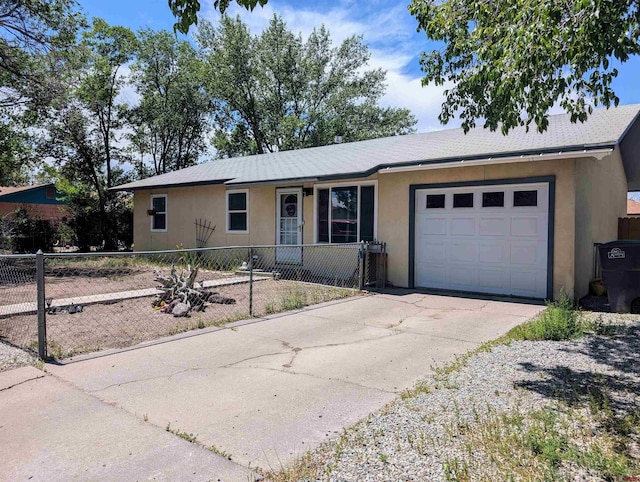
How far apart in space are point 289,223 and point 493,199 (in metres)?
5.83

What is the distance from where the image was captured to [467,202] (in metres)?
9.39

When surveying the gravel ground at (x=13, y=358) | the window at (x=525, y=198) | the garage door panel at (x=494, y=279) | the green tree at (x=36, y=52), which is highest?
the green tree at (x=36, y=52)

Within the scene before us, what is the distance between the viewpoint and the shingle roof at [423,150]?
8297 mm

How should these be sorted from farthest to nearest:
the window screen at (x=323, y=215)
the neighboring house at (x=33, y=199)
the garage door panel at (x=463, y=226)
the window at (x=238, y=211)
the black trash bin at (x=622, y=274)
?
1. the neighboring house at (x=33, y=199)
2. the window at (x=238, y=211)
3. the window screen at (x=323, y=215)
4. the garage door panel at (x=463, y=226)
5. the black trash bin at (x=622, y=274)

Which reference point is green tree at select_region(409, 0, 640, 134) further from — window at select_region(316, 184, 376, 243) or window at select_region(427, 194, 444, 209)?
window at select_region(316, 184, 376, 243)

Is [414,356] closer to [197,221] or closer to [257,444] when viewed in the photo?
[257,444]

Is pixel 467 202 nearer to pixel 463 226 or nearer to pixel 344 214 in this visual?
pixel 463 226

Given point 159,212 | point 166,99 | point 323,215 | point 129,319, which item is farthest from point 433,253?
point 166,99

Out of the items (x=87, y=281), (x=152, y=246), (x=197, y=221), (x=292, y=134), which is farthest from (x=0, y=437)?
(x=292, y=134)

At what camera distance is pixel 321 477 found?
259 centimetres

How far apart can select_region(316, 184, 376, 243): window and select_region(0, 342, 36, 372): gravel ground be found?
765cm

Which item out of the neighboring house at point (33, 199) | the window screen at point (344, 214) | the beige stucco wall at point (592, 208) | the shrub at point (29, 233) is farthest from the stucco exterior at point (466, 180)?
the neighboring house at point (33, 199)

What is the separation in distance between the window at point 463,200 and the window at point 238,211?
672 centimetres

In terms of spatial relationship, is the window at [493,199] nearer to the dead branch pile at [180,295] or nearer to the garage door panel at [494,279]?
the garage door panel at [494,279]
